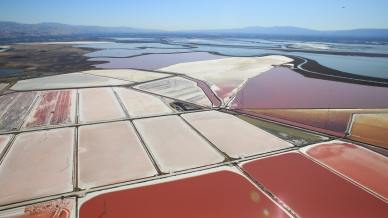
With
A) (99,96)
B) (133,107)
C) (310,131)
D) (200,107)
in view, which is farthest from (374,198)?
Result: (99,96)

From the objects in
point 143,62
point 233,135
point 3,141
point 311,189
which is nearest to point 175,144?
point 233,135

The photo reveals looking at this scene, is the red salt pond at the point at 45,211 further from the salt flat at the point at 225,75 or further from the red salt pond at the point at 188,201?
the salt flat at the point at 225,75

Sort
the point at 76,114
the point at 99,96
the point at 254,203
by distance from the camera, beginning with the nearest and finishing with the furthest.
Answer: the point at 254,203 < the point at 76,114 < the point at 99,96

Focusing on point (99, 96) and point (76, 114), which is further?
point (99, 96)

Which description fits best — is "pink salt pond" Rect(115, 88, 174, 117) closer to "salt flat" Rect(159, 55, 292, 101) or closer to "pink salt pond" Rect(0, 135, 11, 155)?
"salt flat" Rect(159, 55, 292, 101)

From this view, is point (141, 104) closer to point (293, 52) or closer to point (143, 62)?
point (143, 62)

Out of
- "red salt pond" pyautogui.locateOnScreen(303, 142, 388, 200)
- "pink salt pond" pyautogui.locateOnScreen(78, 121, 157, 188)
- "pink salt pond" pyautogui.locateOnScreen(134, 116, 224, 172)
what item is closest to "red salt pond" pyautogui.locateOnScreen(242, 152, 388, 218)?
"red salt pond" pyautogui.locateOnScreen(303, 142, 388, 200)

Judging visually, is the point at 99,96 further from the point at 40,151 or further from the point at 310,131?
the point at 310,131
